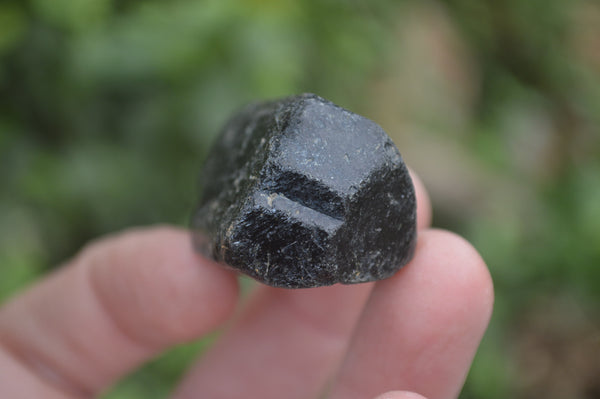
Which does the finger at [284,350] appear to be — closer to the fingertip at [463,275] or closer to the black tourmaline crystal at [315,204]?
the fingertip at [463,275]

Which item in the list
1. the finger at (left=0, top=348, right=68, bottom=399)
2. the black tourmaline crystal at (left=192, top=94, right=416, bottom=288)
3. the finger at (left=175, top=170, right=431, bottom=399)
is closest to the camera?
the black tourmaline crystal at (left=192, top=94, right=416, bottom=288)

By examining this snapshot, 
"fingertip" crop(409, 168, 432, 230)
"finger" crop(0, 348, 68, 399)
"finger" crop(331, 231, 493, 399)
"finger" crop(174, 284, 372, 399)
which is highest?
"fingertip" crop(409, 168, 432, 230)

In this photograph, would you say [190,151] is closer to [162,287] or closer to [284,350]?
[162,287]

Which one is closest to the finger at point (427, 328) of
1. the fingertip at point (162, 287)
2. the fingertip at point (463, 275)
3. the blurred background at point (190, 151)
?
the fingertip at point (463, 275)

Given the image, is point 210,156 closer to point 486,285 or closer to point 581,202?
point 486,285

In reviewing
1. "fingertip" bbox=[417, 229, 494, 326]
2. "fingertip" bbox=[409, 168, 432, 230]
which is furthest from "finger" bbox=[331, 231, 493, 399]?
"fingertip" bbox=[409, 168, 432, 230]

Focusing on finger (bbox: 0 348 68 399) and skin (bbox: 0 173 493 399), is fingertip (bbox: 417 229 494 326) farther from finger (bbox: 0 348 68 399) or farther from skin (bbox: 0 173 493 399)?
finger (bbox: 0 348 68 399)
